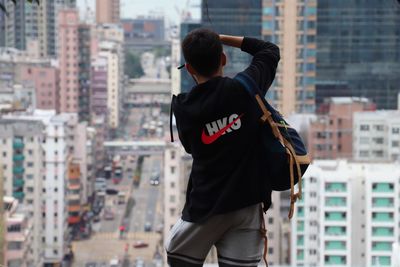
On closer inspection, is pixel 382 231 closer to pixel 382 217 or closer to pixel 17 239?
pixel 382 217

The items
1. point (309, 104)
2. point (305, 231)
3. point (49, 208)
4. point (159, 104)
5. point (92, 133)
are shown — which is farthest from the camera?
point (159, 104)

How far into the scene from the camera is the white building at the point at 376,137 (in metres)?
8.95

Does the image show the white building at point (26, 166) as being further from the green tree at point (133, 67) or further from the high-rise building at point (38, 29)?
the green tree at point (133, 67)

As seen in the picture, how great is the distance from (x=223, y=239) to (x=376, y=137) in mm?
8521

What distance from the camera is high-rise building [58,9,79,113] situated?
12602 millimetres

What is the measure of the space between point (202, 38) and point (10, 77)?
11.4 m

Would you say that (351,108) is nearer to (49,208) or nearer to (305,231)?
(305,231)

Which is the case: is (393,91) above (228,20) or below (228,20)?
below

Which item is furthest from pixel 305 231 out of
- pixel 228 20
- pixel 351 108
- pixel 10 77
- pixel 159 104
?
pixel 159 104

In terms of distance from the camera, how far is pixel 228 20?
7.65 metres

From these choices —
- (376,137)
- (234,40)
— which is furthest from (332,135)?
(234,40)

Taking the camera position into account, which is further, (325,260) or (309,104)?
(309,104)

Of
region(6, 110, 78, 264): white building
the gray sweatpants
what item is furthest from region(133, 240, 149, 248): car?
the gray sweatpants

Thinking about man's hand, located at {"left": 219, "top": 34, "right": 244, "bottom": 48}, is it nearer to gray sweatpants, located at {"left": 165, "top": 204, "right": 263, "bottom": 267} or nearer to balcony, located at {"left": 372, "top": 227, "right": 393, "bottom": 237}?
gray sweatpants, located at {"left": 165, "top": 204, "right": 263, "bottom": 267}
